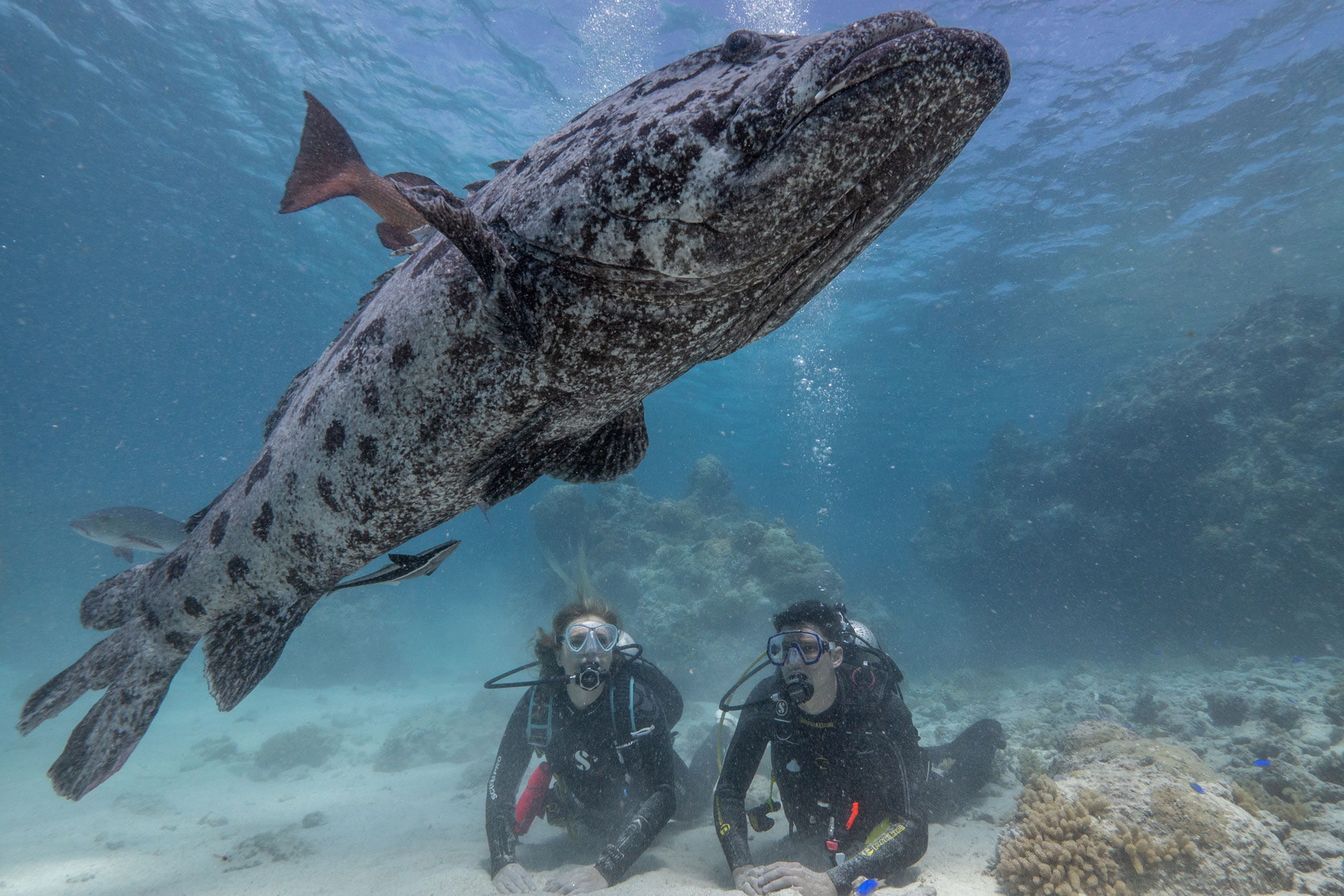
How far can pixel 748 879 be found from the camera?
420 centimetres

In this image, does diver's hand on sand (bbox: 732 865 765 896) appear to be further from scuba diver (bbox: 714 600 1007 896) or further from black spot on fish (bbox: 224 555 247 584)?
black spot on fish (bbox: 224 555 247 584)

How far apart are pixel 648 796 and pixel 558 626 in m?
2.14

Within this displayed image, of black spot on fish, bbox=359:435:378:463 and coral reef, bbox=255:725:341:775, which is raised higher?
black spot on fish, bbox=359:435:378:463

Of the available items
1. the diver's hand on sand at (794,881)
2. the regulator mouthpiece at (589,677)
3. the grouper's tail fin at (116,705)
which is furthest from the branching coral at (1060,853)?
the grouper's tail fin at (116,705)

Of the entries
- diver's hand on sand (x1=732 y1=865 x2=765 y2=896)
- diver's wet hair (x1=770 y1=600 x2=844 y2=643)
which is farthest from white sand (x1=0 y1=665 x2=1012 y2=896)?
diver's wet hair (x1=770 y1=600 x2=844 y2=643)

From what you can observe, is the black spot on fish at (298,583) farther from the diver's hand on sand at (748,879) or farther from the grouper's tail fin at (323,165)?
the diver's hand on sand at (748,879)

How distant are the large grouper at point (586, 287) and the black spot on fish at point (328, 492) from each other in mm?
12

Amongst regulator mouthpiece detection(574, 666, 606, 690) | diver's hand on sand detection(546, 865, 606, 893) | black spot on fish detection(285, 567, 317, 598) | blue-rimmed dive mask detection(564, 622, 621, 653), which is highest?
black spot on fish detection(285, 567, 317, 598)

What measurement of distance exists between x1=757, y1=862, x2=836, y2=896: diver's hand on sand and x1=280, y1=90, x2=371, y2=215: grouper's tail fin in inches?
209

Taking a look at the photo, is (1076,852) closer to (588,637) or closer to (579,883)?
(579,883)

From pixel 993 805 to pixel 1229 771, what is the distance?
3071 millimetres

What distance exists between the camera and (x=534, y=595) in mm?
23250

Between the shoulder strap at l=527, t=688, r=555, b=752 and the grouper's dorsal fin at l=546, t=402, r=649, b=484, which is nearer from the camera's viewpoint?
the grouper's dorsal fin at l=546, t=402, r=649, b=484

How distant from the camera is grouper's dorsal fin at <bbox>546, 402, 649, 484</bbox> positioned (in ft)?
7.77
